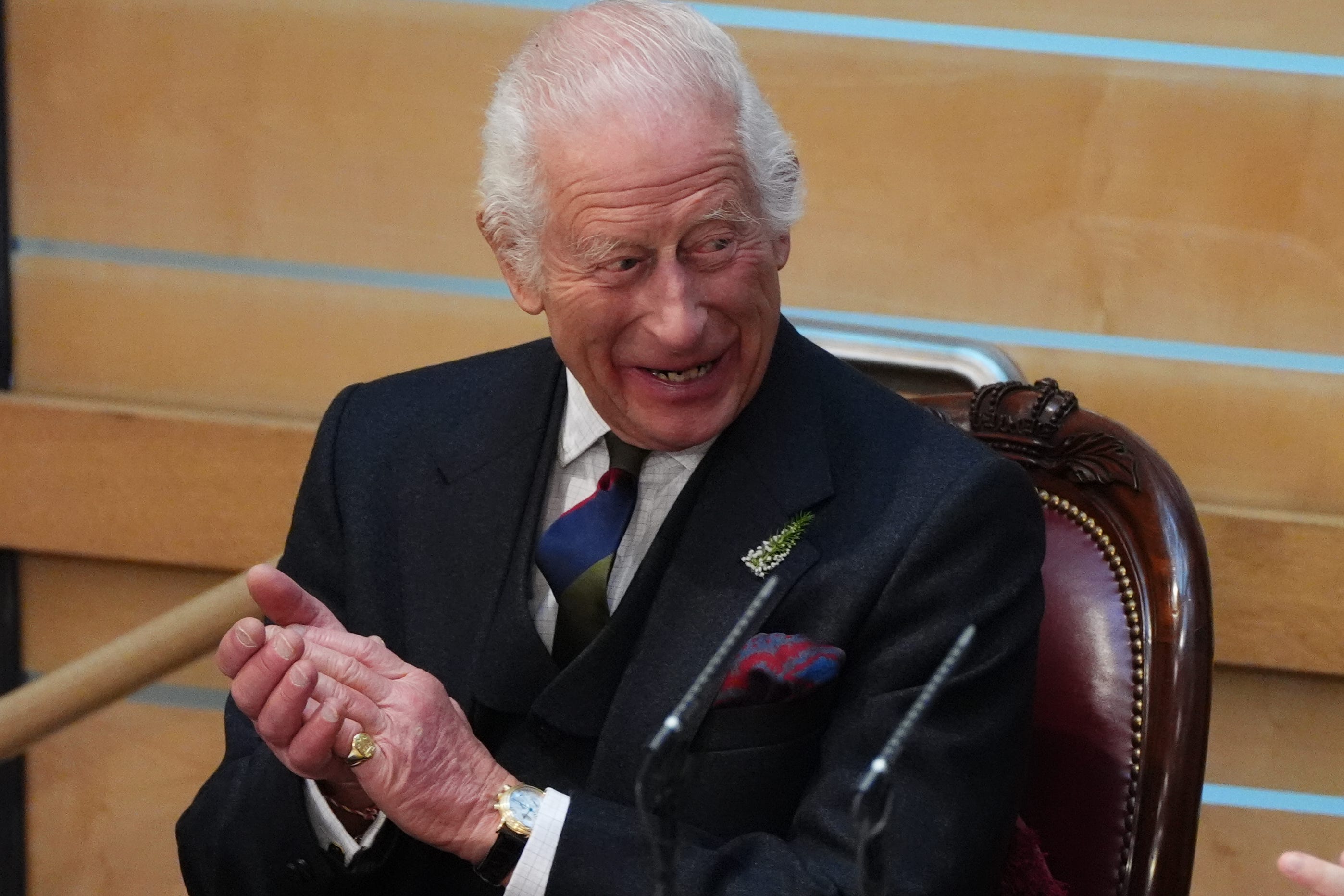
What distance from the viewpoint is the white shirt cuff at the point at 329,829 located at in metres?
1.55

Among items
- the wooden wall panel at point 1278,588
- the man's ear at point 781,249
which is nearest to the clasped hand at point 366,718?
the man's ear at point 781,249

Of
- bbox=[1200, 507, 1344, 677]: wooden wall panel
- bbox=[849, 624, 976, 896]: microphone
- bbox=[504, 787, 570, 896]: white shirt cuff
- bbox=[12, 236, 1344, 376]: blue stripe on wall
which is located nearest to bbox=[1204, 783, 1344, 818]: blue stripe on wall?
bbox=[1200, 507, 1344, 677]: wooden wall panel

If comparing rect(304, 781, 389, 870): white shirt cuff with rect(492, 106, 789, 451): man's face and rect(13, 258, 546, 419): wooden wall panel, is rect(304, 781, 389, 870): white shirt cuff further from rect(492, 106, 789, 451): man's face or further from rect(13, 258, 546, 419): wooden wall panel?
rect(13, 258, 546, 419): wooden wall panel

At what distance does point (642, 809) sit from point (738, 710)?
1.93 ft

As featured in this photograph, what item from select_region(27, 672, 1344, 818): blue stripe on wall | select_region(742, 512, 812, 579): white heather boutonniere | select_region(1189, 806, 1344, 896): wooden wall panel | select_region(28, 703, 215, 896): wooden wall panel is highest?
select_region(742, 512, 812, 579): white heather boutonniere

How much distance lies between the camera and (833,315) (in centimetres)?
259

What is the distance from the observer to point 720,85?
1.46 meters

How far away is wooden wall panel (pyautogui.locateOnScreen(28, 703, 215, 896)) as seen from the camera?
2998 millimetres

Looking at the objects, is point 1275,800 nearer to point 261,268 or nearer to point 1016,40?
point 1016,40

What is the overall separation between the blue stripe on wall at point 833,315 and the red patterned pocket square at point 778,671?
3.35 feet

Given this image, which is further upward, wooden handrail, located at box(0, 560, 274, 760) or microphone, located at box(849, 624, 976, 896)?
microphone, located at box(849, 624, 976, 896)

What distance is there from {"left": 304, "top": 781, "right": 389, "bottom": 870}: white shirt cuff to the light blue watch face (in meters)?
0.19

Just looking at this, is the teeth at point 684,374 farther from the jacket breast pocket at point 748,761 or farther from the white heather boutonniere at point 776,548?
the jacket breast pocket at point 748,761

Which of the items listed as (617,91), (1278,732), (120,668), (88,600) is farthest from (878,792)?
(88,600)
